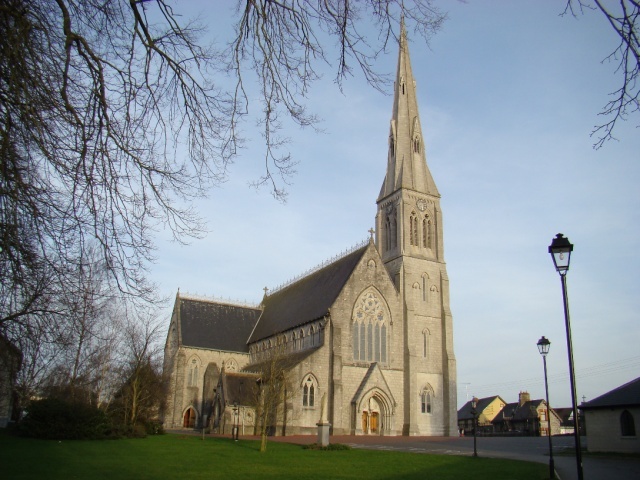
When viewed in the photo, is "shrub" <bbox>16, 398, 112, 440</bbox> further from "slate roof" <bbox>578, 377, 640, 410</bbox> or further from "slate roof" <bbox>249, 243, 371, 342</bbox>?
"slate roof" <bbox>578, 377, 640, 410</bbox>

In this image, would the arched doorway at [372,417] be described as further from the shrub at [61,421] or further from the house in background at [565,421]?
the house in background at [565,421]

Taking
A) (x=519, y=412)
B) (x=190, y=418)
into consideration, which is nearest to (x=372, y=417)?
(x=190, y=418)

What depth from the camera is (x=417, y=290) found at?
52406 mm

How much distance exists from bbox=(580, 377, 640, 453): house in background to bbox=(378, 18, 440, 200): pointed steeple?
1116 inches

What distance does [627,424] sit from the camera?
101 feet

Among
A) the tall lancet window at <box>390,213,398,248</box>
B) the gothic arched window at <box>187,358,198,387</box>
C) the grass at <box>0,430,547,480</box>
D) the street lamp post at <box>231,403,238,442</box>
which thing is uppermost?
the tall lancet window at <box>390,213,398,248</box>

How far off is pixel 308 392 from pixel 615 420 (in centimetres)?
2078

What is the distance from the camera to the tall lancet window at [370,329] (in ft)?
154

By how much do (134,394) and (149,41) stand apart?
35883 mm

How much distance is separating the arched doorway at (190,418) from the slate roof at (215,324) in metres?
6.11

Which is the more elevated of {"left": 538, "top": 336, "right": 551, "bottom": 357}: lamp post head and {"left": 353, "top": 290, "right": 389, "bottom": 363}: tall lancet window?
{"left": 353, "top": 290, "right": 389, "bottom": 363}: tall lancet window

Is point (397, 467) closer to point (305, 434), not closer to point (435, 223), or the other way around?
point (305, 434)

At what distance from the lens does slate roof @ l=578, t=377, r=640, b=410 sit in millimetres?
30609

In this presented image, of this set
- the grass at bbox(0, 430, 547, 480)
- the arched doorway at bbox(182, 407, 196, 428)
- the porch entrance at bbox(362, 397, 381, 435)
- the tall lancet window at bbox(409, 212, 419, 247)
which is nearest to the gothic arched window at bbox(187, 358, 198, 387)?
the arched doorway at bbox(182, 407, 196, 428)
